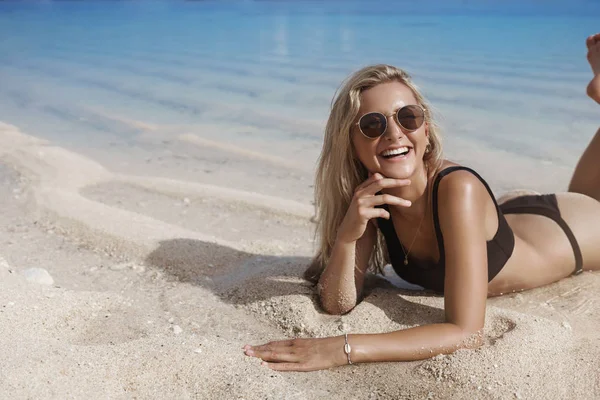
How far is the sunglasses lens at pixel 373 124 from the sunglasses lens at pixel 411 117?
3.4 inches

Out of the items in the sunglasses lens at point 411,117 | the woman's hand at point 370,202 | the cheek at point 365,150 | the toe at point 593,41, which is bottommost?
the woman's hand at point 370,202

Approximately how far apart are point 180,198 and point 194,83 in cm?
636

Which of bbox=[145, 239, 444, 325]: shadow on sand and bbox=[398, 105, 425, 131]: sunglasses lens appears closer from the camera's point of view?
bbox=[398, 105, 425, 131]: sunglasses lens

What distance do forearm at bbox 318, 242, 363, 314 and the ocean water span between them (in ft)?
12.4

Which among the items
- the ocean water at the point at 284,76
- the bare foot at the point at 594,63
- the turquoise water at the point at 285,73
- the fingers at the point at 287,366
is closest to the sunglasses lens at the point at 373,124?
the fingers at the point at 287,366

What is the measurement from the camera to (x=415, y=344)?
9.52ft

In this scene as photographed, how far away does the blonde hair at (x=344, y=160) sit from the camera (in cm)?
318

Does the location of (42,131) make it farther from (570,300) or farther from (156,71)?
(570,300)

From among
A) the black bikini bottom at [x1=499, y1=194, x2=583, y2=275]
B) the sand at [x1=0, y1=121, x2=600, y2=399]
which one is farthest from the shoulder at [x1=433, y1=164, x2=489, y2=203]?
the black bikini bottom at [x1=499, y1=194, x2=583, y2=275]

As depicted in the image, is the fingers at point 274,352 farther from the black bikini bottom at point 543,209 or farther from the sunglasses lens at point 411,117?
the black bikini bottom at point 543,209

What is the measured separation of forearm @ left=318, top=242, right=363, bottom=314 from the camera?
3.33 metres

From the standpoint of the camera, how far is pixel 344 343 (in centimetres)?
292

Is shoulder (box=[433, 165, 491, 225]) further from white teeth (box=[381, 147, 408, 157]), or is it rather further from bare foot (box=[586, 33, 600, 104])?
bare foot (box=[586, 33, 600, 104])

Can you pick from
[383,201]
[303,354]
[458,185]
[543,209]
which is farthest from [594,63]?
[303,354]
